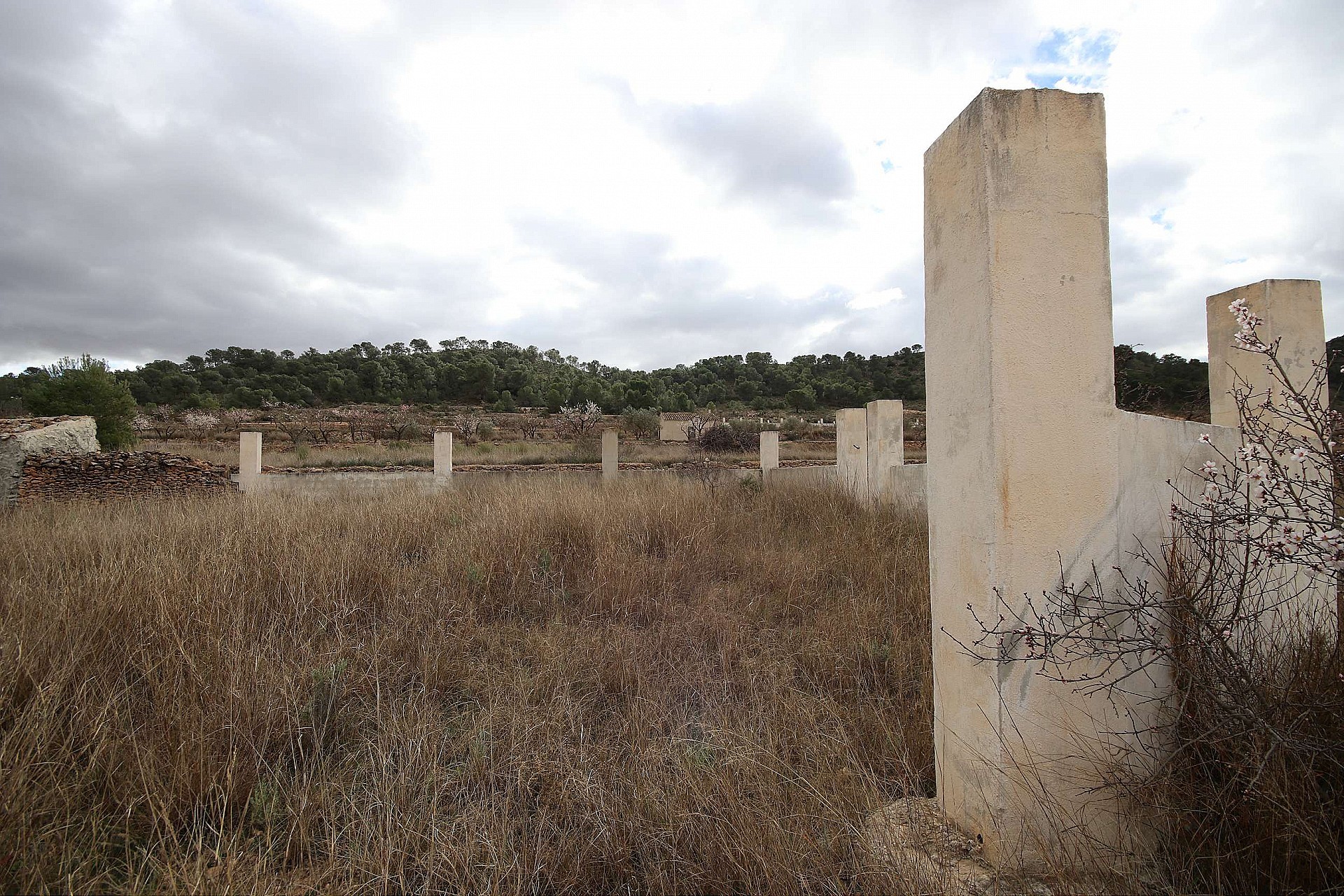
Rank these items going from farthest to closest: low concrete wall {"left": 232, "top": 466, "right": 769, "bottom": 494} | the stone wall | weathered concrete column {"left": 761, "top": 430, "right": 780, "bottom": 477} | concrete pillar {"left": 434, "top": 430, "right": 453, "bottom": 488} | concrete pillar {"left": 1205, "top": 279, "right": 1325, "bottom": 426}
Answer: concrete pillar {"left": 434, "top": 430, "right": 453, "bottom": 488}, weathered concrete column {"left": 761, "top": 430, "right": 780, "bottom": 477}, low concrete wall {"left": 232, "top": 466, "right": 769, "bottom": 494}, the stone wall, concrete pillar {"left": 1205, "top": 279, "right": 1325, "bottom": 426}

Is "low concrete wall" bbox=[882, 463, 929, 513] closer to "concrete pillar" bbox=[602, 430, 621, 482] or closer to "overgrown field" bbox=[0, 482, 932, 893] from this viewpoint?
"overgrown field" bbox=[0, 482, 932, 893]

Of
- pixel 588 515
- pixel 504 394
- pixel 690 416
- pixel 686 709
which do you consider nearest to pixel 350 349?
pixel 504 394

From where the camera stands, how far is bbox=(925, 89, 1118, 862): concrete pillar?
211cm

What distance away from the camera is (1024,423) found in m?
2.14

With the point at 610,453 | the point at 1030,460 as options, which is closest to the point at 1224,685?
the point at 1030,460

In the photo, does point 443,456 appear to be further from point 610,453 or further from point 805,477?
point 805,477

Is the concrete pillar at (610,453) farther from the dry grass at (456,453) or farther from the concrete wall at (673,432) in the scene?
the concrete wall at (673,432)

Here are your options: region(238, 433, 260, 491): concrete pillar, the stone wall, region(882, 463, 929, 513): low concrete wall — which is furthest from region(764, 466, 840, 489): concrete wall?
region(238, 433, 260, 491): concrete pillar

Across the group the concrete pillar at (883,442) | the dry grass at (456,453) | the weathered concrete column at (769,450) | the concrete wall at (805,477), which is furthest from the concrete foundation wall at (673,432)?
the concrete pillar at (883,442)

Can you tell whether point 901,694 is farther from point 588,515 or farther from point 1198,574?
point 588,515

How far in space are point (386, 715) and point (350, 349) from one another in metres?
62.4

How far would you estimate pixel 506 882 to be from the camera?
6.98 feet

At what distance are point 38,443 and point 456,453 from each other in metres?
11.3

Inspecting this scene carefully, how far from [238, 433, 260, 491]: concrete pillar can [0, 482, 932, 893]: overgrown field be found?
27.6 ft
